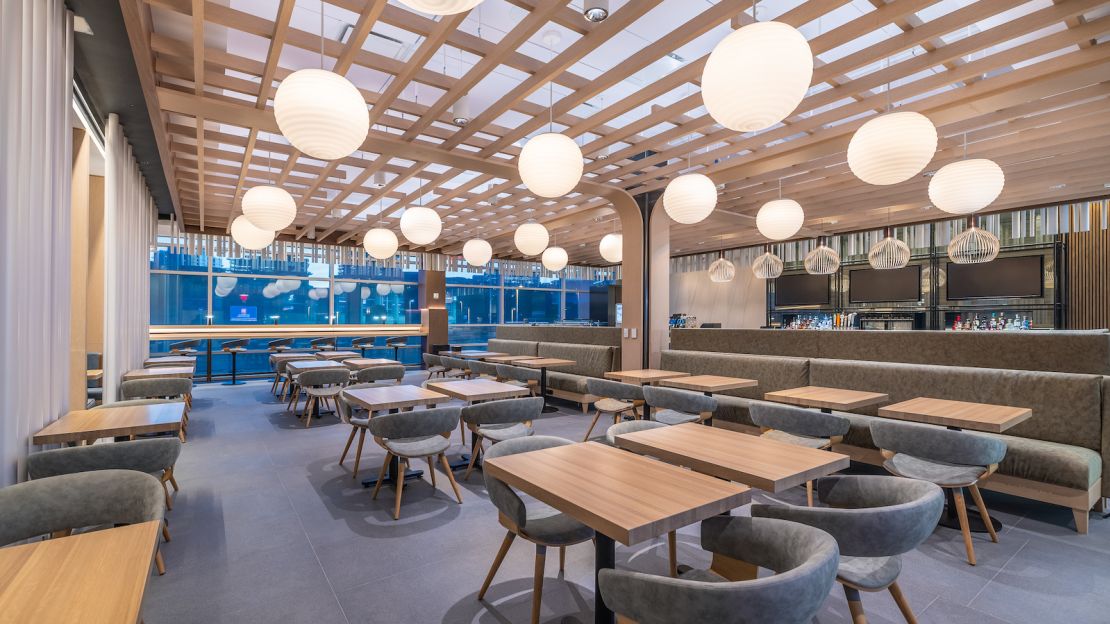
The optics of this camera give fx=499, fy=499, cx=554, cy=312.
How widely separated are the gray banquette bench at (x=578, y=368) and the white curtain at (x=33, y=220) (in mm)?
5827

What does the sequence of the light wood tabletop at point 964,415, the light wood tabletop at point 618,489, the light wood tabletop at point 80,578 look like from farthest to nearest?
1. the light wood tabletop at point 964,415
2. the light wood tabletop at point 618,489
3. the light wood tabletop at point 80,578

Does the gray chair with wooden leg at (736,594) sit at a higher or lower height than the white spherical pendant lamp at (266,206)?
lower

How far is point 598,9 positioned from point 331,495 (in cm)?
405

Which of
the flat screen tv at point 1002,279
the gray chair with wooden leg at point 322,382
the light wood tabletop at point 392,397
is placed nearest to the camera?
the light wood tabletop at point 392,397

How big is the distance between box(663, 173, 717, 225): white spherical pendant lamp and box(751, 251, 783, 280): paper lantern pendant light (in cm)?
477

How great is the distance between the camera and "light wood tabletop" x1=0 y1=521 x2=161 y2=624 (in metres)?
1.14

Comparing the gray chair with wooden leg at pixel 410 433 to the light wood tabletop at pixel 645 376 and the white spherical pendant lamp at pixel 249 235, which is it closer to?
the light wood tabletop at pixel 645 376

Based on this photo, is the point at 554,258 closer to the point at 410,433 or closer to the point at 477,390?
A: the point at 477,390

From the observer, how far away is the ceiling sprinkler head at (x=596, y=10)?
3037 millimetres

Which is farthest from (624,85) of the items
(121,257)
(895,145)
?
(121,257)

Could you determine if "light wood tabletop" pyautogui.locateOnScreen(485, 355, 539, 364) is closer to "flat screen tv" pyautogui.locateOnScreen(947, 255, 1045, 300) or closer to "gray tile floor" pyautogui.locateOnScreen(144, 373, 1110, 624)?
"gray tile floor" pyautogui.locateOnScreen(144, 373, 1110, 624)

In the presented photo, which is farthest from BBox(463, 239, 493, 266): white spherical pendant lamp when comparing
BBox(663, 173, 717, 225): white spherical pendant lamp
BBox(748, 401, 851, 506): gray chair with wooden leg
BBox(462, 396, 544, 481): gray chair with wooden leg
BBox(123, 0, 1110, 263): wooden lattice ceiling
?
BBox(748, 401, 851, 506): gray chair with wooden leg

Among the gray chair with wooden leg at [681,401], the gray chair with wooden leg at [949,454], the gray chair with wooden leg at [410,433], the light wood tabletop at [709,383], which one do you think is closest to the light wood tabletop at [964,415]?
the gray chair with wooden leg at [949,454]

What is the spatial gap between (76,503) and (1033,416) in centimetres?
595
